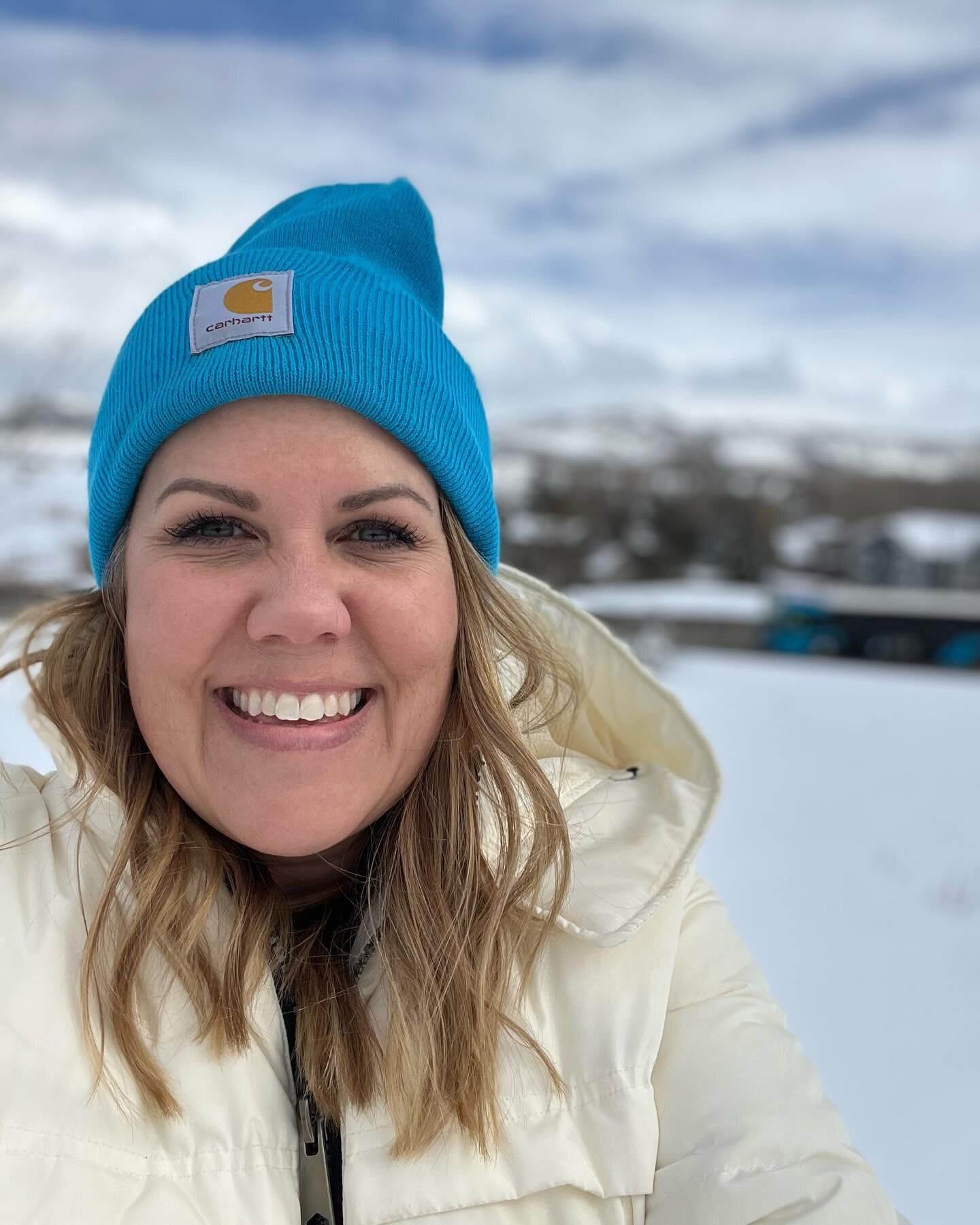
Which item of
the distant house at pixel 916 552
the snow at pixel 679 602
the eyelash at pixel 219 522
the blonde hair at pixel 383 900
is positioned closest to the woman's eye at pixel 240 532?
the eyelash at pixel 219 522

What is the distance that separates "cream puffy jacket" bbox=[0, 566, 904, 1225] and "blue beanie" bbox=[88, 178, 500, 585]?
0.55m

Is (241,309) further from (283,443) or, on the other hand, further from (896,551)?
(896,551)

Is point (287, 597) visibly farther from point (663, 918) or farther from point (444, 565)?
point (663, 918)

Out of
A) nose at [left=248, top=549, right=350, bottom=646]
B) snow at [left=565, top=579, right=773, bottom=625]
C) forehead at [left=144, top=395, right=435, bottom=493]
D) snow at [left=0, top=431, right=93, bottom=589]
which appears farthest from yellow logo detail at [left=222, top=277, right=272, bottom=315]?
snow at [left=565, top=579, right=773, bottom=625]

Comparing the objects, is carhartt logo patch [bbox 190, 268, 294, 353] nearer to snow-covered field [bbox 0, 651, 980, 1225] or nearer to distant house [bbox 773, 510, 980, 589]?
snow-covered field [bbox 0, 651, 980, 1225]

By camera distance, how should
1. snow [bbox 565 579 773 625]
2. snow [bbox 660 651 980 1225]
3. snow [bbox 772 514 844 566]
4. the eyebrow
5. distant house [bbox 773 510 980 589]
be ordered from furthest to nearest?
snow [bbox 772 514 844 566] → distant house [bbox 773 510 980 589] → snow [bbox 565 579 773 625] → snow [bbox 660 651 980 1225] → the eyebrow

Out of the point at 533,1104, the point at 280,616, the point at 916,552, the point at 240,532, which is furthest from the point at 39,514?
the point at 916,552

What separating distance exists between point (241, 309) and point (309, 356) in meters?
0.15

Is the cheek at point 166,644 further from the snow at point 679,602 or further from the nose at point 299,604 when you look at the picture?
the snow at point 679,602

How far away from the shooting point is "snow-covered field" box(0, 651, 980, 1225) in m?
2.84

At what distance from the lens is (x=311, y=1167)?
4.44 feet

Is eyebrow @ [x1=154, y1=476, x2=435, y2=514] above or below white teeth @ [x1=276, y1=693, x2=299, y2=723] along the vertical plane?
above

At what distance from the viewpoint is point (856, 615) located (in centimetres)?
2427

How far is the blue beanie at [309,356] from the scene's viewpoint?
1338 millimetres
